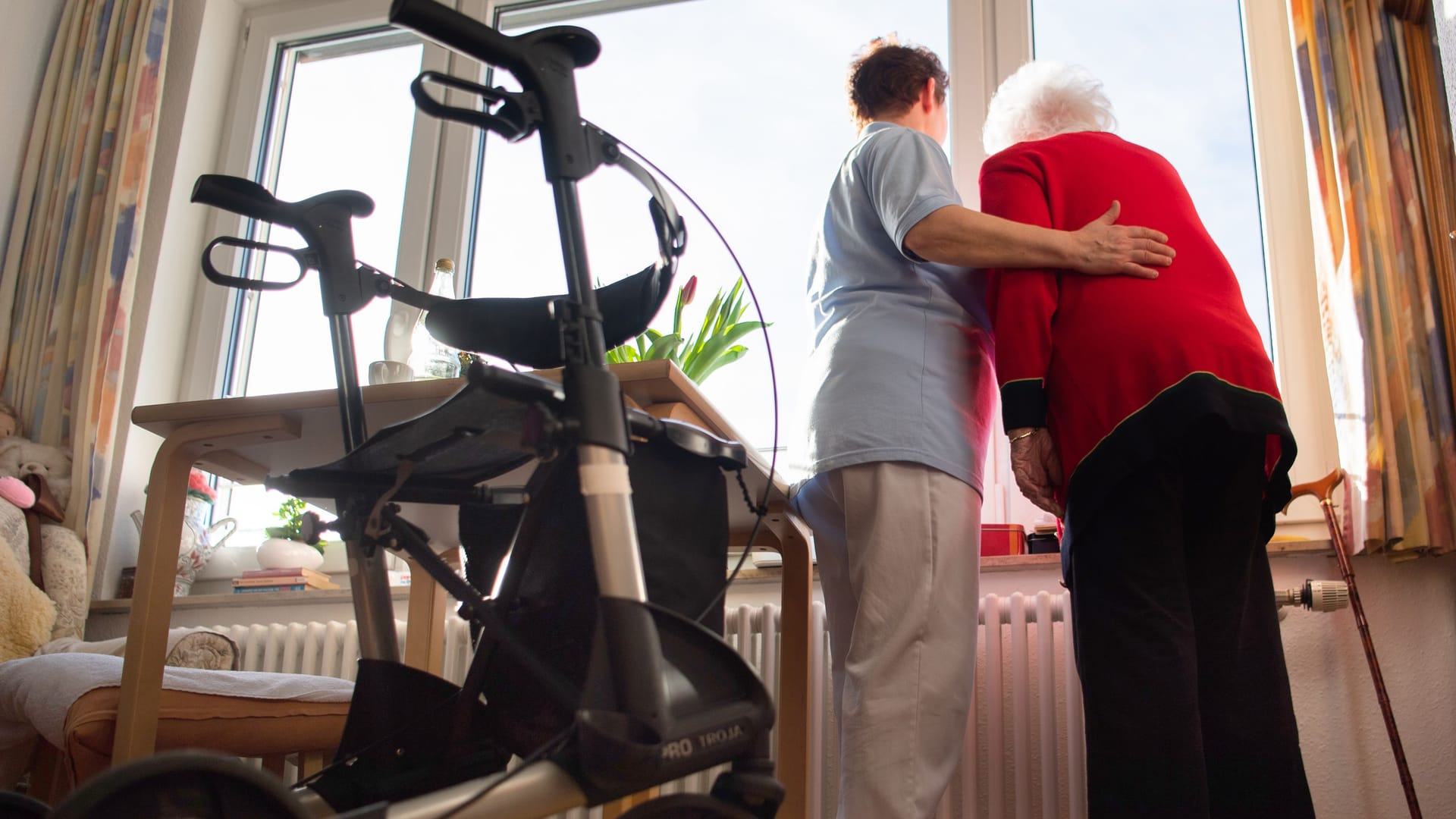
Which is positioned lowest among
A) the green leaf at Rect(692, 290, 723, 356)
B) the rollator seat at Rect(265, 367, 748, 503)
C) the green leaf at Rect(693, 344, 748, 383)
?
the rollator seat at Rect(265, 367, 748, 503)

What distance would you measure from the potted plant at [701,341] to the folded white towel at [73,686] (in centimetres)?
108

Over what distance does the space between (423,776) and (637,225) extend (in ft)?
7.09

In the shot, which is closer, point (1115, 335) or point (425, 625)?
point (1115, 335)

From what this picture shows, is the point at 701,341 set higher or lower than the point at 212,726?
higher

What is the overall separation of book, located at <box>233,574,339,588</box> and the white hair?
1.95 metres

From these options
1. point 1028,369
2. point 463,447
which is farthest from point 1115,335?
point 463,447

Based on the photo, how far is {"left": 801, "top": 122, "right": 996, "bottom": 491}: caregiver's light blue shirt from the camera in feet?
4.42

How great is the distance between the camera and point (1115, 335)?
129 cm

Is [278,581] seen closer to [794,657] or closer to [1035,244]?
[794,657]

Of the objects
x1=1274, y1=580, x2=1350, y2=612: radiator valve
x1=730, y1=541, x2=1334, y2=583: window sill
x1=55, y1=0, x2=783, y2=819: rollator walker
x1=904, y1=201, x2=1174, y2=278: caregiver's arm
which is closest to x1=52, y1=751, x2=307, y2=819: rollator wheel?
x1=55, y1=0, x2=783, y2=819: rollator walker

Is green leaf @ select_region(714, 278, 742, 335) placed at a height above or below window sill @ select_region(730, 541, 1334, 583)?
above

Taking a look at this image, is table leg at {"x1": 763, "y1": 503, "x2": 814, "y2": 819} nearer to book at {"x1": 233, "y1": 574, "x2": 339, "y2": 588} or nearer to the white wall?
book at {"x1": 233, "y1": 574, "x2": 339, "y2": 588}

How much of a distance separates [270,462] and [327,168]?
2.06 meters

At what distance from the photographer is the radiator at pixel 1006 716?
6.40ft
